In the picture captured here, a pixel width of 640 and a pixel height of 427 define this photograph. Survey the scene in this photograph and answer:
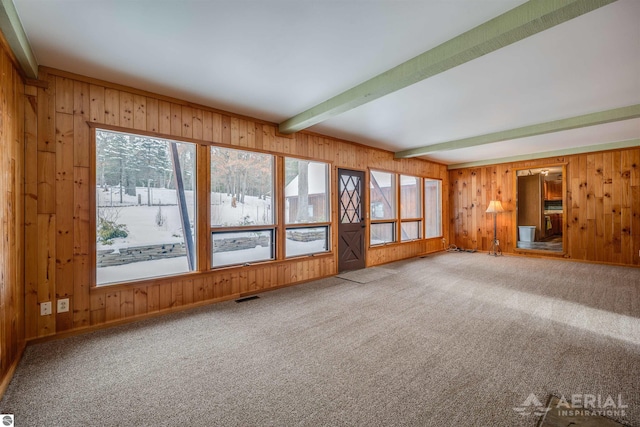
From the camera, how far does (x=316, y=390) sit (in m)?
1.80

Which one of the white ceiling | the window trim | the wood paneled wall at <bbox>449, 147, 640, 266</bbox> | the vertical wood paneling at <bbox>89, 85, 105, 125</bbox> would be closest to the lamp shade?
the wood paneled wall at <bbox>449, 147, 640, 266</bbox>

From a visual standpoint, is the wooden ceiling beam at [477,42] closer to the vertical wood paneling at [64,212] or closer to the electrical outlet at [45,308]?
the vertical wood paneling at [64,212]

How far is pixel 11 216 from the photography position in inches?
83.1

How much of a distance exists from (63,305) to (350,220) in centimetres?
419

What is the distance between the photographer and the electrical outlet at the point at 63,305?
2.60 m

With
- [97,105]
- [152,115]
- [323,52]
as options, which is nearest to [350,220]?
[323,52]

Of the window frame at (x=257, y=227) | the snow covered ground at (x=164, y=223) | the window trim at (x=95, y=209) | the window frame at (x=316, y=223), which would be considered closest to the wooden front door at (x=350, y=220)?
the window frame at (x=316, y=223)

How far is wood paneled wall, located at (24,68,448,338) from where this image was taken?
Result: 2.49 metres

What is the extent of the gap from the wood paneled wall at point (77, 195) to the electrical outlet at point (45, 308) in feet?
0.11

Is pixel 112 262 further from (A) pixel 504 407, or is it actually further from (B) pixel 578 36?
(B) pixel 578 36

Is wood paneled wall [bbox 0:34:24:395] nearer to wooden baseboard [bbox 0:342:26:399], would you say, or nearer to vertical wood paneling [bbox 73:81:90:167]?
wooden baseboard [bbox 0:342:26:399]

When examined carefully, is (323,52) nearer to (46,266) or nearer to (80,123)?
(80,123)

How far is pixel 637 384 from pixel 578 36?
254 centimetres

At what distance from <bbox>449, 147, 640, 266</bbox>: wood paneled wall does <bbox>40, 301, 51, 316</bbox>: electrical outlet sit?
28.6ft
